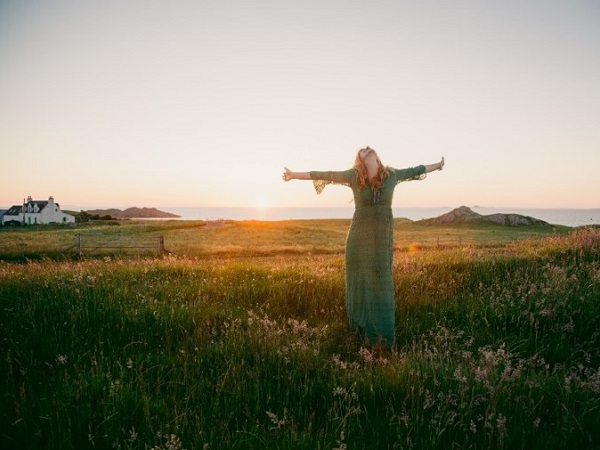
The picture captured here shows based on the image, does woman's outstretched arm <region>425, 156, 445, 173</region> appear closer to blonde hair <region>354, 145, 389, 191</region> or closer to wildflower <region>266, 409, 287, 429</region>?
blonde hair <region>354, 145, 389, 191</region>

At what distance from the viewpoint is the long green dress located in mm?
6684

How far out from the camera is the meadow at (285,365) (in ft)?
11.3

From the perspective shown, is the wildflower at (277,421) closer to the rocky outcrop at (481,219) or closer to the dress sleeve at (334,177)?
the dress sleeve at (334,177)

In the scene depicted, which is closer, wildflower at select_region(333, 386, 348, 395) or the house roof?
wildflower at select_region(333, 386, 348, 395)

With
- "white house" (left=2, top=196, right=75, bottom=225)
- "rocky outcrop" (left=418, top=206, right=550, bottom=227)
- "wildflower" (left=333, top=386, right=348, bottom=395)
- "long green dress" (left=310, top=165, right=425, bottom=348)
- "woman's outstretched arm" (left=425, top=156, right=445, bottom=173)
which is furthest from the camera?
"white house" (left=2, top=196, right=75, bottom=225)

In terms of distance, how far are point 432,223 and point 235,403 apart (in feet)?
308

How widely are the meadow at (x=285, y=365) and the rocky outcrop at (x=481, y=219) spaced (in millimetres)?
82869

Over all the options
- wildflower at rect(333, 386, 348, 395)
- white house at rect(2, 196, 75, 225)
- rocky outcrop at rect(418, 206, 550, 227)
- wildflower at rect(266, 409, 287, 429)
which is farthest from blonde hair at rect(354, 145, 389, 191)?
white house at rect(2, 196, 75, 225)

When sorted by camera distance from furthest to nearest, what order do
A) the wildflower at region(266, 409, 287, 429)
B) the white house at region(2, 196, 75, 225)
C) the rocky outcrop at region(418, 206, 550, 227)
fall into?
the white house at region(2, 196, 75, 225)
the rocky outcrop at region(418, 206, 550, 227)
the wildflower at region(266, 409, 287, 429)

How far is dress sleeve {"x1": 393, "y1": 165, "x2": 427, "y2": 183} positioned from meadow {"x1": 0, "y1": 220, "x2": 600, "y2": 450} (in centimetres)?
229

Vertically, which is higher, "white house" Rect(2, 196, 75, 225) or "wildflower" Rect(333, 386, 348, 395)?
"white house" Rect(2, 196, 75, 225)

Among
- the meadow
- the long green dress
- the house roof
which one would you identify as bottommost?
the meadow

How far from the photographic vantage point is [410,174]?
7.80 m

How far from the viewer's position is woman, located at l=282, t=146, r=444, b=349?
22.2 feet
